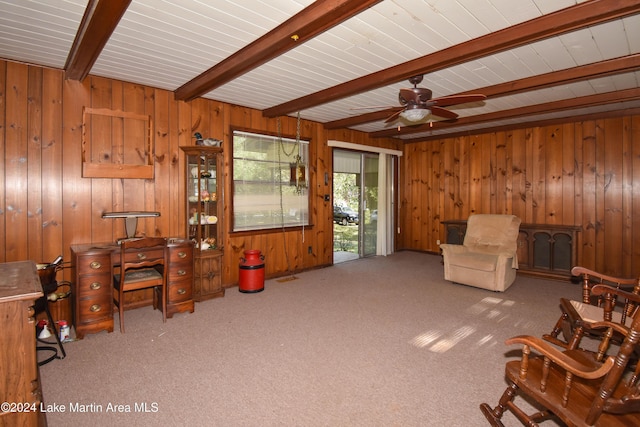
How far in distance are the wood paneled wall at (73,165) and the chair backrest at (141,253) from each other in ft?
2.35

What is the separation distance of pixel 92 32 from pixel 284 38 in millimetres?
1383

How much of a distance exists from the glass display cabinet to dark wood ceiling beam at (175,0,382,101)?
2.90 ft

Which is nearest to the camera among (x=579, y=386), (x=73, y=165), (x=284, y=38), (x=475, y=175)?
A: (x=579, y=386)

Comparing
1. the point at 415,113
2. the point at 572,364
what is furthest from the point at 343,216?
the point at 572,364

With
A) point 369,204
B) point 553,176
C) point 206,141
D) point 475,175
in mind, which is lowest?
point 369,204

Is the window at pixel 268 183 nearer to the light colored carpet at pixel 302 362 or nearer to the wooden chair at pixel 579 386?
the light colored carpet at pixel 302 362

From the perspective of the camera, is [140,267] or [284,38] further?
[140,267]

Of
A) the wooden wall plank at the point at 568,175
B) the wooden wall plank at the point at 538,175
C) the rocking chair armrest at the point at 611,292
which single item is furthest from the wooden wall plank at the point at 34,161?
the wooden wall plank at the point at 568,175

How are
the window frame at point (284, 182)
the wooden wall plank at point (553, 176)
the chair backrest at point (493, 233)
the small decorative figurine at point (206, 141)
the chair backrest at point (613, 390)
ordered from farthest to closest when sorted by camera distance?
the wooden wall plank at point (553, 176)
the chair backrest at point (493, 233)
the window frame at point (284, 182)
the small decorative figurine at point (206, 141)
the chair backrest at point (613, 390)

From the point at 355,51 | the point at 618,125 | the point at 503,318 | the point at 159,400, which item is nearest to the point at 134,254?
the point at 159,400

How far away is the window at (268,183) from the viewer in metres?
4.75

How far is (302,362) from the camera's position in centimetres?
254

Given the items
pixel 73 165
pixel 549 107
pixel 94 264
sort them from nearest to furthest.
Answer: pixel 94 264
pixel 73 165
pixel 549 107

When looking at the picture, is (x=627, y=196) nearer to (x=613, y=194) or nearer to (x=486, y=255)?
(x=613, y=194)
